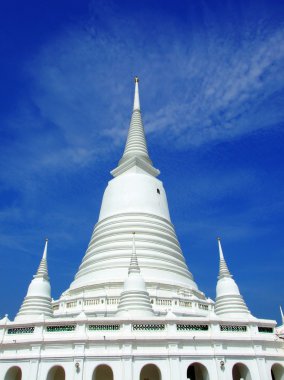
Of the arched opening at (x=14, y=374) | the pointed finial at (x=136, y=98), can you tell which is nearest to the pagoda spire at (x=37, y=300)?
the arched opening at (x=14, y=374)

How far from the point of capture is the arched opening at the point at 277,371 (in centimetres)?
2067

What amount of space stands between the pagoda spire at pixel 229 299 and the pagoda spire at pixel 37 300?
11.3 metres

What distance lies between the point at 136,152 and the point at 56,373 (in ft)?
76.4

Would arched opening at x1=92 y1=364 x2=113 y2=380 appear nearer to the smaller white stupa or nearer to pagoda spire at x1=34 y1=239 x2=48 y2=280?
the smaller white stupa

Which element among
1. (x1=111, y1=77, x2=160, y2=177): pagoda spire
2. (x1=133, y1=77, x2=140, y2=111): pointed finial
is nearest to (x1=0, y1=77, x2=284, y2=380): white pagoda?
(x1=111, y1=77, x2=160, y2=177): pagoda spire

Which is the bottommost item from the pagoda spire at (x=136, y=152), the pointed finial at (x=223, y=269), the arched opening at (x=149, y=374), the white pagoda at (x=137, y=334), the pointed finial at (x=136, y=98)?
the arched opening at (x=149, y=374)

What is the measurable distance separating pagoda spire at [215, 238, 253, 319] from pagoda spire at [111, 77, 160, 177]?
14389 mm

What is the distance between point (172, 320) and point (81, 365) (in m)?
4.96

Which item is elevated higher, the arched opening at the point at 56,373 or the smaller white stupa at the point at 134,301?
the smaller white stupa at the point at 134,301

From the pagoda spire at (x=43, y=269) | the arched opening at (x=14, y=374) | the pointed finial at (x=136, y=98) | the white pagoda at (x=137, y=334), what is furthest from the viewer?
the pointed finial at (x=136, y=98)

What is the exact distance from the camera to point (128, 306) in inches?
829

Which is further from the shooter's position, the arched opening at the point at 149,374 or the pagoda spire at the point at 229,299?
the pagoda spire at the point at 229,299

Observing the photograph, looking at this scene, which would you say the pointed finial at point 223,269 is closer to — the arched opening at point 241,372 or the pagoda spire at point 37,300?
the arched opening at point 241,372

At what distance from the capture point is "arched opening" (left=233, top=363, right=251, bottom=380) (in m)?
19.5
